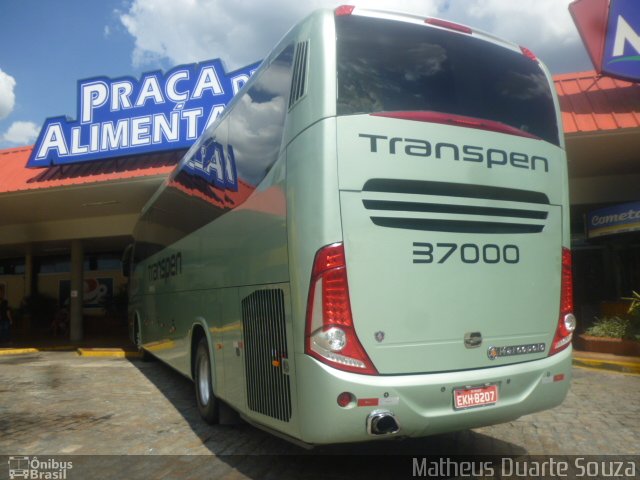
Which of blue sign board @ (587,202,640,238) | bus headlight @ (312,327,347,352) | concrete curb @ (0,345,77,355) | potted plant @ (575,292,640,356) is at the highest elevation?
blue sign board @ (587,202,640,238)

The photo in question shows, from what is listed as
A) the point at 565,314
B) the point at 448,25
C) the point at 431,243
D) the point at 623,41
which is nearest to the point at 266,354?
the point at 431,243

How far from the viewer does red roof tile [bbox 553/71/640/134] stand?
10.0 m

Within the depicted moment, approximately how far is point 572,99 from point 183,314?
30.2ft

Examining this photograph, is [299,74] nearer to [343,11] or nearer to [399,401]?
[343,11]

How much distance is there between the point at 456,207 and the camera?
165 inches

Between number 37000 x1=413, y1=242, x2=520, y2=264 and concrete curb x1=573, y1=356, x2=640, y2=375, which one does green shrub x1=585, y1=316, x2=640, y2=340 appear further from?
number 37000 x1=413, y1=242, x2=520, y2=264

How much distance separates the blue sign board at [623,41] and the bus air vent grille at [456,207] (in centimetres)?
804

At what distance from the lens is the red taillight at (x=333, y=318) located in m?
3.71

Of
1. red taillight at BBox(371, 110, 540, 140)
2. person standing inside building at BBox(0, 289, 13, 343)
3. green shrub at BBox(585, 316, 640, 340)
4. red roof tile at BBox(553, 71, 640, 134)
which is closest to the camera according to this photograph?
red taillight at BBox(371, 110, 540, 140)

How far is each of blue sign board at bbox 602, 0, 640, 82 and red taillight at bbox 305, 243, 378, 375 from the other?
32.1ft

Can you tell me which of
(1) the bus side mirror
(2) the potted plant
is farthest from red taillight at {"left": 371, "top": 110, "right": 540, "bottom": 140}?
(1) the bus side mirror

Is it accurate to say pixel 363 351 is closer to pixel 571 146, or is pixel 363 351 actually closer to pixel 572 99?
pixel 571 146

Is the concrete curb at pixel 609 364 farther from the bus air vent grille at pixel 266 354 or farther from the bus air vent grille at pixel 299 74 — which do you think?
the bus air vent grille at pixel 299 74

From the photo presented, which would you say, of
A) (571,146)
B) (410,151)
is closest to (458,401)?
(410,151)
